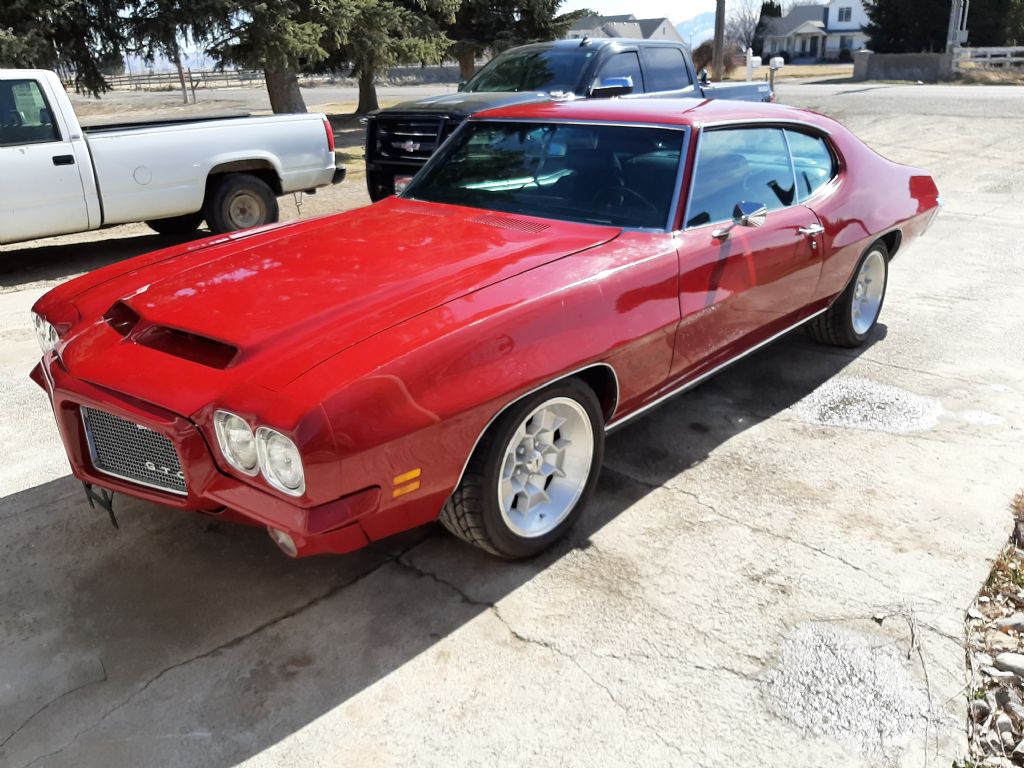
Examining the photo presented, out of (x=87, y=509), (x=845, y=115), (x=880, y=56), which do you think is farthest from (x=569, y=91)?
(x=880, y=56)

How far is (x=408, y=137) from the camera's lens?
874 cm

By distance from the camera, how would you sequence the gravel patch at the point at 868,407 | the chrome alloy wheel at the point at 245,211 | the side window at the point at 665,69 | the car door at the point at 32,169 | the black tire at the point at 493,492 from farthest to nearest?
the side window at the point at 665,69
the chrome alloy wheel at the point at 245,211
the car door at the point at 32,169
the gravel patch at the point at 868,407
the black tire at the point at 493,492

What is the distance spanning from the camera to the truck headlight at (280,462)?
2498 mm

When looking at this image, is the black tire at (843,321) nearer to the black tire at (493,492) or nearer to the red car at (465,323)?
the red car at (465,323)

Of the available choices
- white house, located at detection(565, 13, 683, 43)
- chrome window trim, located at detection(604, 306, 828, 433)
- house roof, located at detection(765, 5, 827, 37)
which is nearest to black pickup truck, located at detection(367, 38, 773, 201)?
chrome window trim, located at detection(604, 306, 828, 433)

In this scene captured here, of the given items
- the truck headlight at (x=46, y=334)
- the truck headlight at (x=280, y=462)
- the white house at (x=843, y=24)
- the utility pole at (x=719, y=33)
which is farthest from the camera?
the white house at (x=843, y=24)

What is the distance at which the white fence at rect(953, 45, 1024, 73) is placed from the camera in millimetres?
32344

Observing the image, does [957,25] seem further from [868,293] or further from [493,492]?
[493,492]

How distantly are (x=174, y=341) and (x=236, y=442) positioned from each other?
59 centimetres

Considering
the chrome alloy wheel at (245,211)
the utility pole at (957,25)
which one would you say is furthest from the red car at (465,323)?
the utility pole at (957,25)

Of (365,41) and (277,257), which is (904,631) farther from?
(365,41)

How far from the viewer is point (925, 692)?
266 centimetres

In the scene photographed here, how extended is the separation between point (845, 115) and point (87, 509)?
709 inches

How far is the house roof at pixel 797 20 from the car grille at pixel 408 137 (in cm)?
7682
